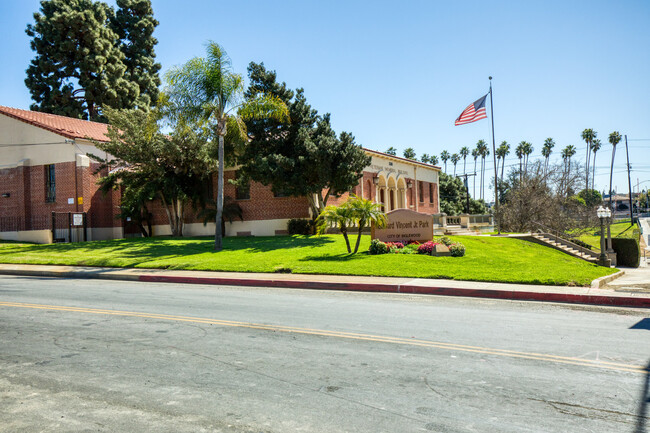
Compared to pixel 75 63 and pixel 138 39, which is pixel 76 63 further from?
pixel 138 39

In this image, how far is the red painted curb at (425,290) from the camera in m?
10.1

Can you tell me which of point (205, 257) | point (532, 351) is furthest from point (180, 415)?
point (205, 257)

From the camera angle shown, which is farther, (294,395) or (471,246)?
(471,246)

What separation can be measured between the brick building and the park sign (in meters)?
8.46

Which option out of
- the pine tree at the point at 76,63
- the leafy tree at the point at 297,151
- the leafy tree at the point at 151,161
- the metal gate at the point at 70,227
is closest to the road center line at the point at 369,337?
the leafy tree at the point at 297,151

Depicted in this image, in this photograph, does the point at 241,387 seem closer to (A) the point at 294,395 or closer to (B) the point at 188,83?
(A) the point at 294,395

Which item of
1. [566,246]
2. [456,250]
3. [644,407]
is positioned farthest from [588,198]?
[644,407]

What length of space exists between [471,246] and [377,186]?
45.8ft

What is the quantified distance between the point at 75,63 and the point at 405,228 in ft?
128

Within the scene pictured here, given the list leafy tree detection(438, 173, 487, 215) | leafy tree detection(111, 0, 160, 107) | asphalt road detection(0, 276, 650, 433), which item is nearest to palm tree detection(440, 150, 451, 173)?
leafy tree detection(438, 173, 487, 215)

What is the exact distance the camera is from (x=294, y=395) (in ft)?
14.8

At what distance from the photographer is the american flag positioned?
29594 mm

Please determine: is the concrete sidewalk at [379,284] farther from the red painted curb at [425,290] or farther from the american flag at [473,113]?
the american flag at [473,113]

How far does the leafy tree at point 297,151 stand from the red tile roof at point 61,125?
1050cm
